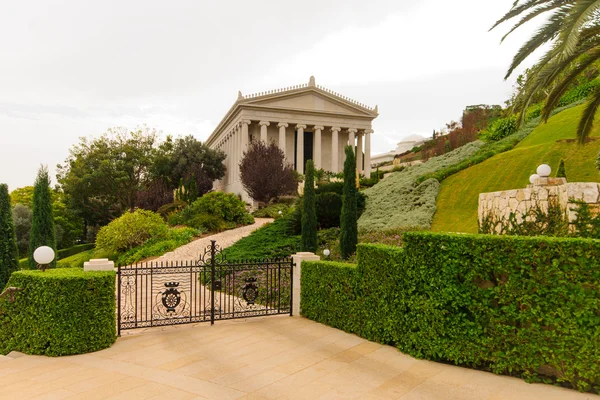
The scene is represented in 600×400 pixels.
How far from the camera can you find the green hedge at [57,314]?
6.15 m

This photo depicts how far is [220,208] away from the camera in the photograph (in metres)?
23.0

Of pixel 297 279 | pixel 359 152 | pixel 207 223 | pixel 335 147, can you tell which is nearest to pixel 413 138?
pixel 359 152

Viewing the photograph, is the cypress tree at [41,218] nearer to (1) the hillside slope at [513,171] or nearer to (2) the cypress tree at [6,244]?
(2) the cypress tree at [6,244]

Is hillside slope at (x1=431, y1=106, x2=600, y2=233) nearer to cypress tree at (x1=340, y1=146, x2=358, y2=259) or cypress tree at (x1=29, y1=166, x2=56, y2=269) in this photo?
cypress tree at (x1=340, y1=146, x2=358, y2=259)

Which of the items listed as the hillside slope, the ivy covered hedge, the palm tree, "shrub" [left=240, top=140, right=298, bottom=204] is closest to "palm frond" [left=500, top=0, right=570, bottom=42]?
the palm tree

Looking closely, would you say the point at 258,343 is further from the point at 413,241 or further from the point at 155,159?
the point at 155,159

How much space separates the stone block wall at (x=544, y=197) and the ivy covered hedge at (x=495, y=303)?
10.5 ft

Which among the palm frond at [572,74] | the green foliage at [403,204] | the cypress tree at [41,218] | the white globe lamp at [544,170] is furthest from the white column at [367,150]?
the cypress tree at [41,218]

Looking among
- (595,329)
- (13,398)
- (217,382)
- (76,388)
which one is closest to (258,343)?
(217,382)

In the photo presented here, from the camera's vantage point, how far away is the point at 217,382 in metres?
4.90

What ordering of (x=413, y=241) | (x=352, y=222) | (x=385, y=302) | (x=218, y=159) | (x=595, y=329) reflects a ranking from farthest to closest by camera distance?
(x=218, y=159) → (x=352, y=222) → (x=385, y=302) → (x=413, y=241) → (x=595, y=329)

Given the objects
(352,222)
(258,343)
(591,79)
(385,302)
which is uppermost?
(591,79)

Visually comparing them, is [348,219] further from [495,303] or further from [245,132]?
[245,132]

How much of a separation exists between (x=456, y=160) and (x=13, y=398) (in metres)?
24.4
